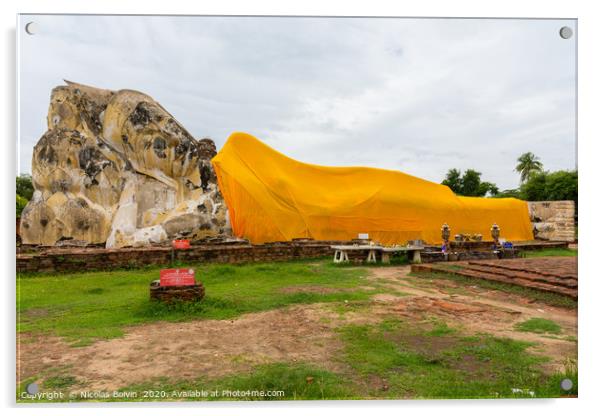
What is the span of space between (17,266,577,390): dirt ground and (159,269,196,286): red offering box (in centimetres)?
82

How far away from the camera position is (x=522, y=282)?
6.95 metres

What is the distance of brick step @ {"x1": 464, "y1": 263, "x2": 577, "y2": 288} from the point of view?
6480 millimetres

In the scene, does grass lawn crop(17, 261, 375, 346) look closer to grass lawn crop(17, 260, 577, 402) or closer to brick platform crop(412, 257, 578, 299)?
grass lawn crop(17, 260, 577, 402)

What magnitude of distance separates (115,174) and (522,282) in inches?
647

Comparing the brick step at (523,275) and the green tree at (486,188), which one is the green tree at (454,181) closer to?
the green tree at (486,188)

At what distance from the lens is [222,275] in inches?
345

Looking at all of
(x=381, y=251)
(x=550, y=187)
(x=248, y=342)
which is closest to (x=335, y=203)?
(x=381, y=251)

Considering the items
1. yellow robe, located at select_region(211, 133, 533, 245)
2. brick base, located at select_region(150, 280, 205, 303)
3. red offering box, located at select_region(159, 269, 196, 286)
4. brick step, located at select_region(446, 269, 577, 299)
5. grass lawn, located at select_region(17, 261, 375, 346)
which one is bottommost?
grass lawn, located at select_region(17, 261, 375, 346)

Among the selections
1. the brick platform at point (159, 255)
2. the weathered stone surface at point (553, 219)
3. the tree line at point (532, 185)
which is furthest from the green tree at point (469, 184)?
the brick platform at point (159, 255)

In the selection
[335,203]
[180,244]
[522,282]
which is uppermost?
[335,203]

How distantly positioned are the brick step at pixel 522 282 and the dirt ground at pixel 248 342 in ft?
1.93

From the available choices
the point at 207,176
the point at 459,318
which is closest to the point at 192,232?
the point at 207,176

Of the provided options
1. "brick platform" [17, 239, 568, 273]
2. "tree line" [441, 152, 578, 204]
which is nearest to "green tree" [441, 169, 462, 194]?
"tree line" [441, 152, 578, 204]

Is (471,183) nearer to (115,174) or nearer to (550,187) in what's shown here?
(550,187)
